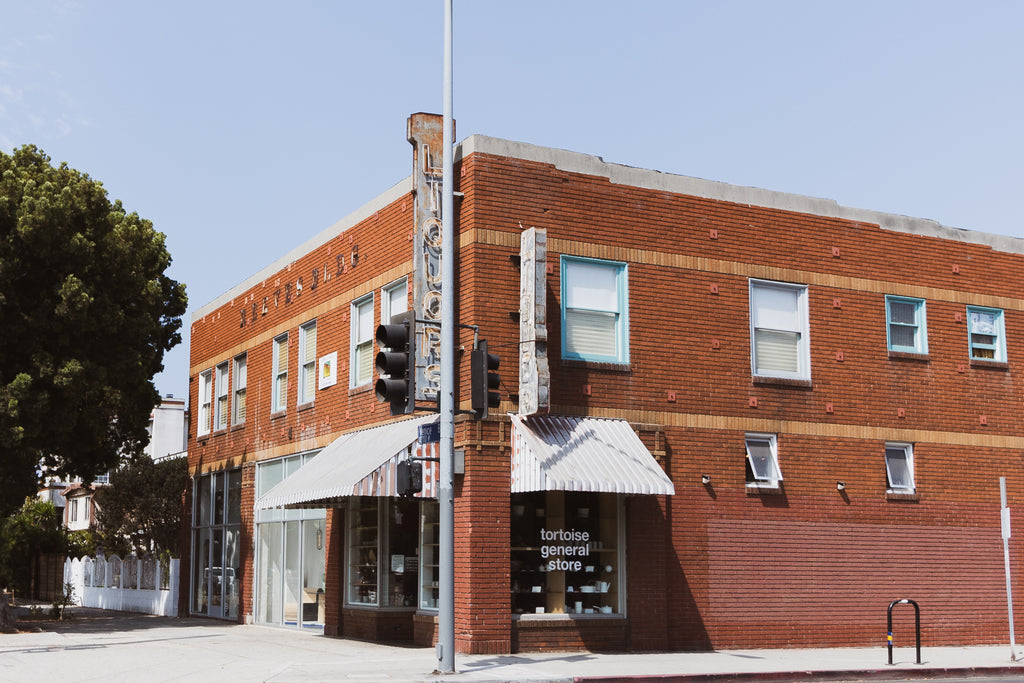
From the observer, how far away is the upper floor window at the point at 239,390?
29.7m

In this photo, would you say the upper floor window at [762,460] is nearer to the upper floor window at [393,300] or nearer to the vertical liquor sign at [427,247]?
the vertical liquor sign at [427,247]

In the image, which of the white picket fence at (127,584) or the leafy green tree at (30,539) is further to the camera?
the leafy green tree at (30,539)

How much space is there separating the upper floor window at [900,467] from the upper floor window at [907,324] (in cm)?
188

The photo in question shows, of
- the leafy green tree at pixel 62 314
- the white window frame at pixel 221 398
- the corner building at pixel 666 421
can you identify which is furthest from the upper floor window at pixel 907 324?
the white window frame at pixel 221 398

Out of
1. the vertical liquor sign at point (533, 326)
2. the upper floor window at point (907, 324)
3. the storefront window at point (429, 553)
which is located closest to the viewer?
the vertical liquor sign at point (533, 326)

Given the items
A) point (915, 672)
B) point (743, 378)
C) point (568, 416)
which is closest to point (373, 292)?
point (568, 416)

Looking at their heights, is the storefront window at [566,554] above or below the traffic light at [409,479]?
below

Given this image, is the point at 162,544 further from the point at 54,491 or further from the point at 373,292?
the point at 54,491

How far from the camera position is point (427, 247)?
1933cm

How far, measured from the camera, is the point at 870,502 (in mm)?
21969

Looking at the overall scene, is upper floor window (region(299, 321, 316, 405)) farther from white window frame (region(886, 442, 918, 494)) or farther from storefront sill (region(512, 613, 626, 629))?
white window frame (region(886, 442, 918, 494))

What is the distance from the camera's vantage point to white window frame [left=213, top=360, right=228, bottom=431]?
31.0 metres

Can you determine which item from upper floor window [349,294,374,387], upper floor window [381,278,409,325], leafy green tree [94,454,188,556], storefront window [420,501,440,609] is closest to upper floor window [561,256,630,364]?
upper floor window [381,278,409,325]

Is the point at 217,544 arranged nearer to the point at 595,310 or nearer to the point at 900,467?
the point at 595,310
